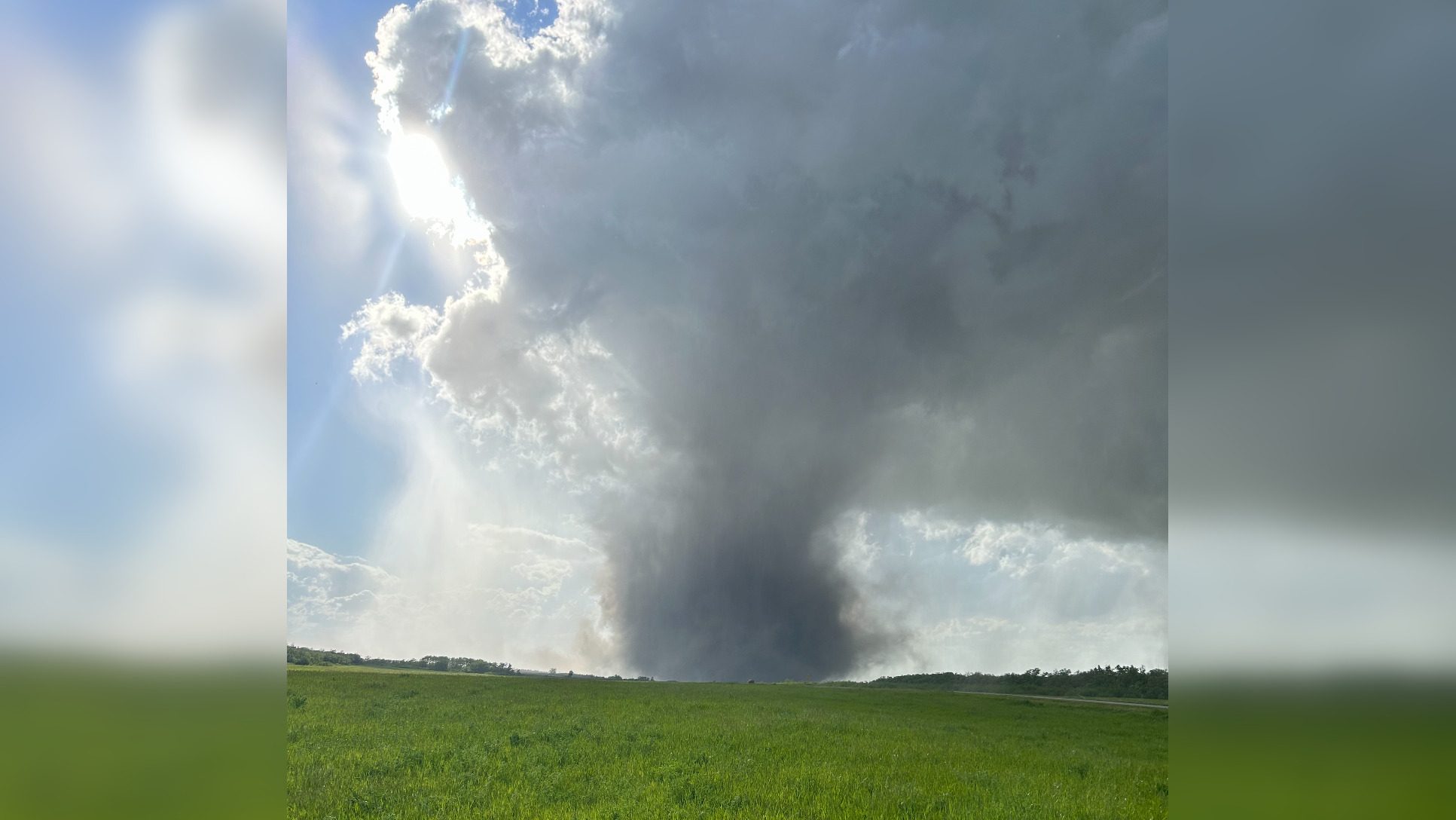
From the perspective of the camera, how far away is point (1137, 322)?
28.3ft

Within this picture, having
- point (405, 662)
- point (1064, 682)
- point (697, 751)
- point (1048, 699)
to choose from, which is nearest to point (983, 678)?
point (1048, 699)

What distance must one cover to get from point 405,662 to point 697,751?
3.87m

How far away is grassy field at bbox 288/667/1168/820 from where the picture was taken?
22.7 feet

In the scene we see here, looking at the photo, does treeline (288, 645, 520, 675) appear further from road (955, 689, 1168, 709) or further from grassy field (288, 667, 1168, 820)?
road (955, 689, 1168, 709)

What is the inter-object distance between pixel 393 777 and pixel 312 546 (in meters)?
3.18

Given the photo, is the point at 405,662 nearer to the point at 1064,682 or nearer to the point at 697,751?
the point at 697,751

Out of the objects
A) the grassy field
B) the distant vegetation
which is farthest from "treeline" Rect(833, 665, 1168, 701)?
the grassy field

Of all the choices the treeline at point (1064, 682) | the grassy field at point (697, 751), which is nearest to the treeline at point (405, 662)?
the grassy field at point (697, 751)

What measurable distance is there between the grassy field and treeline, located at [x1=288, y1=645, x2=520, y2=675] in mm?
116

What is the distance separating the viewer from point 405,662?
884 cm

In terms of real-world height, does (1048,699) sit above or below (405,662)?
below

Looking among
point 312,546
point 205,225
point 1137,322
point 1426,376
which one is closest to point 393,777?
point 312,546

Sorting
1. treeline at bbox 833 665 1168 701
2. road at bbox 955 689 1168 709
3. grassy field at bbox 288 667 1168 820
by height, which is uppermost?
treeline at bbox 833 665 1168 701

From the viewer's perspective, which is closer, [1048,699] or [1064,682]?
[1064,682]
